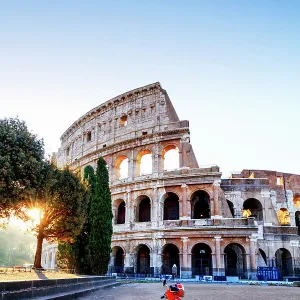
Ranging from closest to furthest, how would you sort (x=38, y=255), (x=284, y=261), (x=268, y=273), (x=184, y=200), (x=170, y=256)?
(x=38, y=255) → (x=268, y=273) → (x=184, y=200) → (x=170, y=256) → (x=284, y=261)

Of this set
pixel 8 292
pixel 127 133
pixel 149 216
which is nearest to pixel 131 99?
pixel 127 133

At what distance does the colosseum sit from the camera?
2394 cm

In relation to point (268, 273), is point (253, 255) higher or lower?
higher

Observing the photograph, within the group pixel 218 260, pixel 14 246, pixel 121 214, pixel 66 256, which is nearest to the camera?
pixel 66 256

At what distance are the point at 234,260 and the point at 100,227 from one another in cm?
1242

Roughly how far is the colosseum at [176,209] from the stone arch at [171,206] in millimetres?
84

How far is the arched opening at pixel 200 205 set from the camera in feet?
87.9

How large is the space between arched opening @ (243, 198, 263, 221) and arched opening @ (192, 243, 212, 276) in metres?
5.91

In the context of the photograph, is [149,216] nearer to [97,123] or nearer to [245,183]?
[245,183]

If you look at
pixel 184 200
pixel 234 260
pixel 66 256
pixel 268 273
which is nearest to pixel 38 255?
pixel 66 256

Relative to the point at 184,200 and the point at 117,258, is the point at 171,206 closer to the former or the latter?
the point at 184,200

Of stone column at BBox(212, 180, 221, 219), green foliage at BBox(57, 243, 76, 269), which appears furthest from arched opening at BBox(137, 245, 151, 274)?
green foliage at BBox(57, 243, 76, 269)

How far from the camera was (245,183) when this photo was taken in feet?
91.4

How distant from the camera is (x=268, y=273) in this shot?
22.1m
